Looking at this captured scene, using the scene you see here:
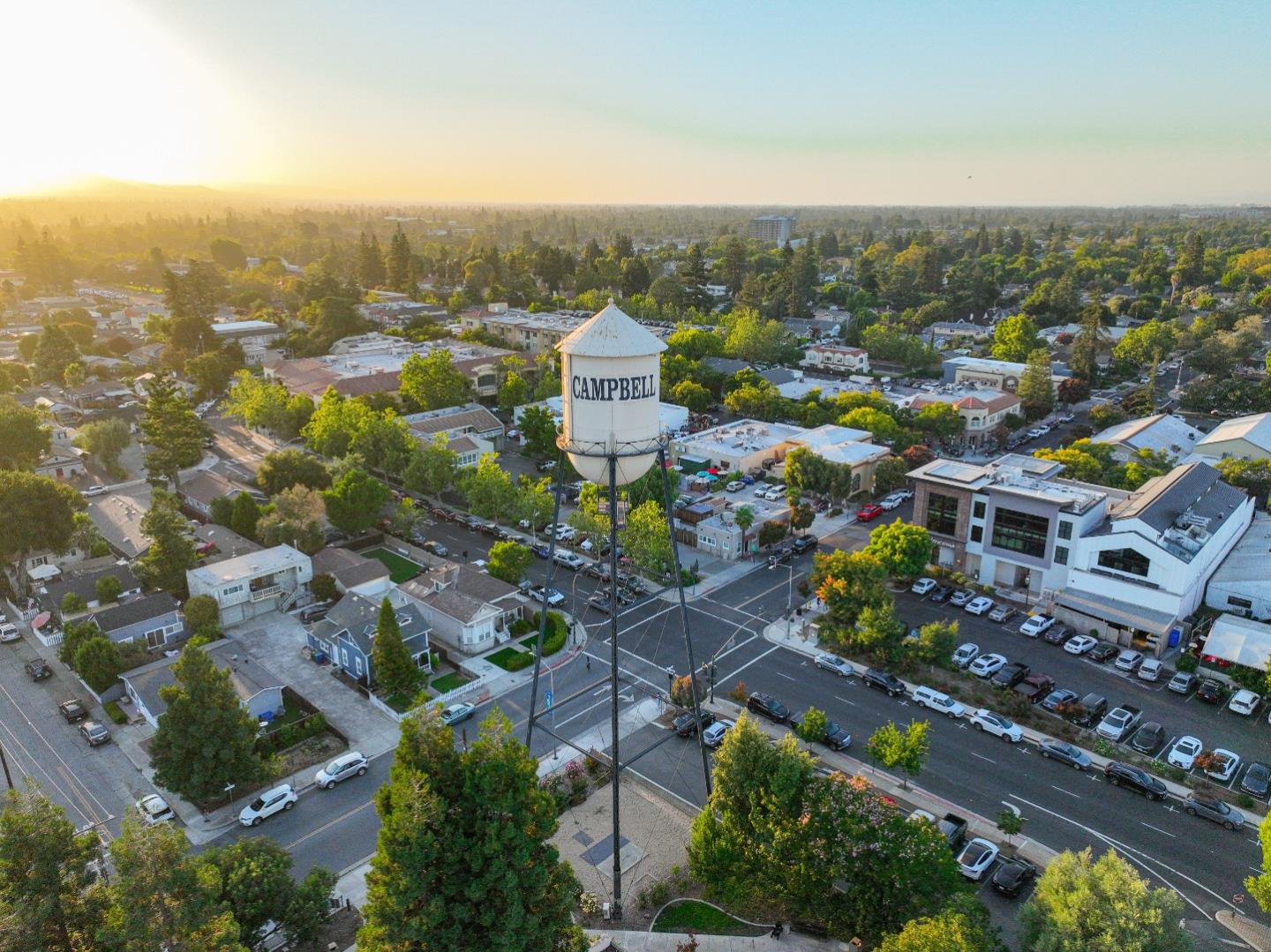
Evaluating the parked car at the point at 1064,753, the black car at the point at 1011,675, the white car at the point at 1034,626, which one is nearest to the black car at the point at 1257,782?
the parked car at the point at 1064,753

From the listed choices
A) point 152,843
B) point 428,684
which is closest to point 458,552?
point 428,684

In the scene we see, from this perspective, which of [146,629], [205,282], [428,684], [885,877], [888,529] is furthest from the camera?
[205,282]

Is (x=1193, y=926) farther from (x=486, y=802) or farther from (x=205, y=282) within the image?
(x=205, y=282)

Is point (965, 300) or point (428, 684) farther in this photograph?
point (965, 300)

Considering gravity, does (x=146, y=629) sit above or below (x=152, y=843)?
below

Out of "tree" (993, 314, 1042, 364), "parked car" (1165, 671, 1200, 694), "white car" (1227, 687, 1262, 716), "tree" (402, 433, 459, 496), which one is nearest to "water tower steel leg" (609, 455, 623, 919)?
"parked car" (1165, 671, 1200, 694)

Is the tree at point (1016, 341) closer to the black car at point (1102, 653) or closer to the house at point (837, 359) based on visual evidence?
the house at point (837, 359)
